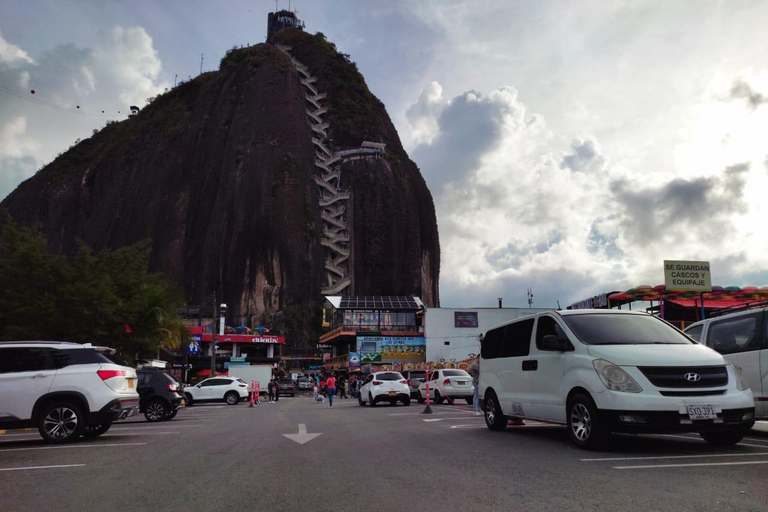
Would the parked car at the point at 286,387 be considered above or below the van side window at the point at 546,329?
below

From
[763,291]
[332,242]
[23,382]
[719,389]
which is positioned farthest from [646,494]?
[332,242]

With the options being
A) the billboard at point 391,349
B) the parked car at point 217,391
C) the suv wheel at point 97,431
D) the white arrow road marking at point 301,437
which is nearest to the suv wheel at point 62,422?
the suv wheel at point 97,431

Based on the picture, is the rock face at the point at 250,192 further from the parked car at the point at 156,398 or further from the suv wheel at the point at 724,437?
the suv wheel at the point at 724,437

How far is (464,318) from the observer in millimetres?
68938

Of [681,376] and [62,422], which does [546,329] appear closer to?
[681,376]

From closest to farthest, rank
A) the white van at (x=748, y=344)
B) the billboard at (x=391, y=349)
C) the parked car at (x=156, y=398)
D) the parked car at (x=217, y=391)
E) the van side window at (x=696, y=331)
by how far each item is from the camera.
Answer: the white van at (x=748, y=344), the van side window at (x=696, y=331), the parked car at (x=156, y=398), the parked car at (x=217, y=391), the billboard at (x=391, y=349)

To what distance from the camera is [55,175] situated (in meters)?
121

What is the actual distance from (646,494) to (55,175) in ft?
441

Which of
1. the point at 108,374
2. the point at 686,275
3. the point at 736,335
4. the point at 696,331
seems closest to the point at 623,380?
the point at 736,335

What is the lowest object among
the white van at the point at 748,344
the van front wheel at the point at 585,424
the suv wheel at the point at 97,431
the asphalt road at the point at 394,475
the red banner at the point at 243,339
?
the suv wheel at the point at 97,431

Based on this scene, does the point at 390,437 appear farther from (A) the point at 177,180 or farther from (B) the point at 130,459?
(A) the point at 177,180

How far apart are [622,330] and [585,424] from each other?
5.21ft

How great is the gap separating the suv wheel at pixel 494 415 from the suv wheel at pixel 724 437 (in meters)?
3.53

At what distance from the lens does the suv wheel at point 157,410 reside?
19.1 meters
